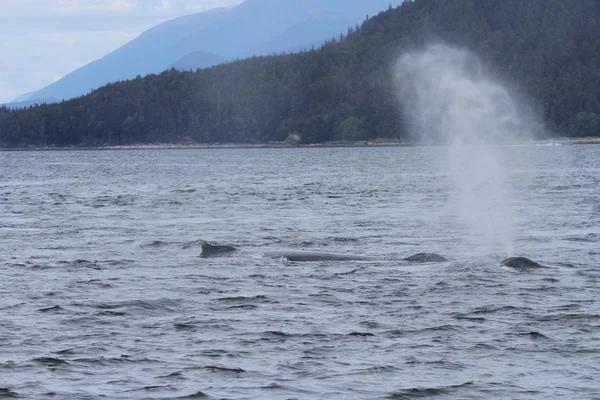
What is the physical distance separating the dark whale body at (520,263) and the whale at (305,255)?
6.49 feet

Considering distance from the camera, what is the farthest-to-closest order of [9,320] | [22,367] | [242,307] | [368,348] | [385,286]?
[385,286], [242,307], [9,320], [368,348], [22,367]

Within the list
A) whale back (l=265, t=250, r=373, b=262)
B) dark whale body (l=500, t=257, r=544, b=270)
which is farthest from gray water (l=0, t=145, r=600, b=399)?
whale back (l=265, t=250, r=373, b=262)

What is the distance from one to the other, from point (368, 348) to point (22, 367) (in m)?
5.64

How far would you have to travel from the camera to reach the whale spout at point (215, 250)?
97.7ft

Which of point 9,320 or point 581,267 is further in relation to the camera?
point 581,267

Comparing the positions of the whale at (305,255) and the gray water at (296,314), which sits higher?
the whale at (305,255)

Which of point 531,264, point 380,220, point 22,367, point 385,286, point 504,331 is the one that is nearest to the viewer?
point 22,367

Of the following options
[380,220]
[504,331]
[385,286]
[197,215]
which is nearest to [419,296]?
[385,286]

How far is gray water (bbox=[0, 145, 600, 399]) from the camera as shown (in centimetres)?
1503

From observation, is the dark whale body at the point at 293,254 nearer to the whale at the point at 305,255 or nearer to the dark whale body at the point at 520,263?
the whale at the point at 305,255

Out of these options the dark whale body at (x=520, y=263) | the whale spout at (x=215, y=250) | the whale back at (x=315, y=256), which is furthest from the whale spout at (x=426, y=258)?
the whale spout at (x=215, y=250)

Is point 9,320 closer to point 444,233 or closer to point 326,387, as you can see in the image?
point 326,387

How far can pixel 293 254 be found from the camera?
95.1 ft

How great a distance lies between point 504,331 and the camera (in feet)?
59.5
